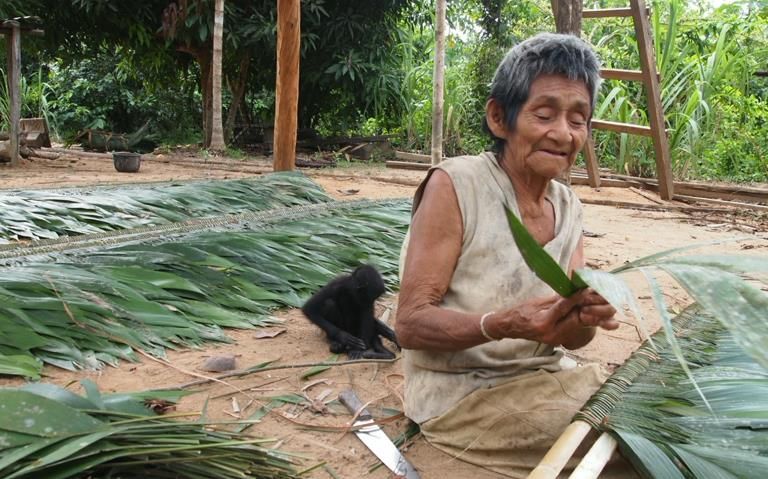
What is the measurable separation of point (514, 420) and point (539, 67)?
3.17ft

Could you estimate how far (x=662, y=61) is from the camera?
9281 millimetres

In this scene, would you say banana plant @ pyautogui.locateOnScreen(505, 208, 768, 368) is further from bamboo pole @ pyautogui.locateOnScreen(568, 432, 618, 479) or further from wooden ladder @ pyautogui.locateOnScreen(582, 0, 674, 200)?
wooden ladder @ pyautogui.locateOnScreen(582, 0, 674, 200)

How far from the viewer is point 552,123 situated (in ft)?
5.99

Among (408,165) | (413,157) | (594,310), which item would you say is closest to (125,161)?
(408,165)

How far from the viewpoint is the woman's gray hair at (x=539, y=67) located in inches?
71.6

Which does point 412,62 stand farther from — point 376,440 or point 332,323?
point 376,440

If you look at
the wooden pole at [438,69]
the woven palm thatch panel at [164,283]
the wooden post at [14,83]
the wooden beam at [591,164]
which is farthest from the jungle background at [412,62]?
the woven palm thatch panel at [164,283]

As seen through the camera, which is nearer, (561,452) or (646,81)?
(561,452)

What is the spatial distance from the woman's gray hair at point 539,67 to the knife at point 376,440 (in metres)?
1.00

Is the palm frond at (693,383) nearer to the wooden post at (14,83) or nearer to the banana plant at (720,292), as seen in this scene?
the banana plant at (720,292)

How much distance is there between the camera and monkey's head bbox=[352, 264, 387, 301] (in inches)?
128

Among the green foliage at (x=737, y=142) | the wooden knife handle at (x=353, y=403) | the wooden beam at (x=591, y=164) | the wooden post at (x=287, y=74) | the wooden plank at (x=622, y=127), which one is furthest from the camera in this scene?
the green foliage at (x=737, y=142)

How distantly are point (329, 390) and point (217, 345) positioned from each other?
0.65 m

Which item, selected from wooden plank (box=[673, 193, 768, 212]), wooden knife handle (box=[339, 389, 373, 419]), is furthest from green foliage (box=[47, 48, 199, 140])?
wooden knife handle (box=[339, 389, 373, 419])
